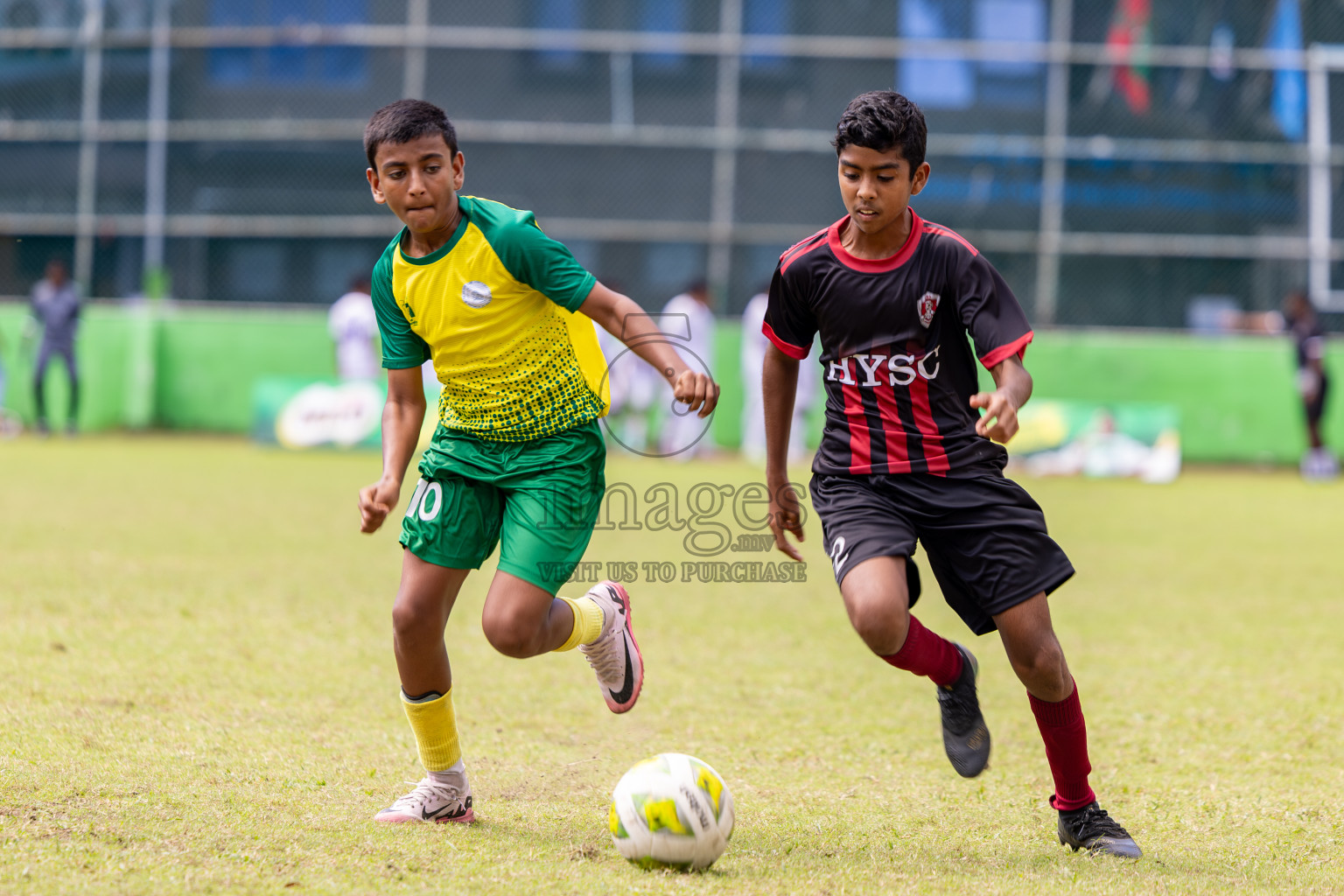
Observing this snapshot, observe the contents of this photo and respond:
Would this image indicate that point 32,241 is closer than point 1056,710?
No

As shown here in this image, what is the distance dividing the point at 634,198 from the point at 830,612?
37.0ft

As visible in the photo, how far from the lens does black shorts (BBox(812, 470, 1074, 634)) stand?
3486mm

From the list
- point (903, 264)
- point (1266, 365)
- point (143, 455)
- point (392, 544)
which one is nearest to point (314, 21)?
point (143, 455)

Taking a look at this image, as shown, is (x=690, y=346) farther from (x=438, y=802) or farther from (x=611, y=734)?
(x=438, y=802)

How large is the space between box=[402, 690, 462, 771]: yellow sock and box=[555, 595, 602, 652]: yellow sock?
393mm

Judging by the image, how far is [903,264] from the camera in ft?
12.0

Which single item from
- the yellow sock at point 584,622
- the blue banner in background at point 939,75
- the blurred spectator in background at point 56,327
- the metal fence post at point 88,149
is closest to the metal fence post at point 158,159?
the metal fence post at point 88,149

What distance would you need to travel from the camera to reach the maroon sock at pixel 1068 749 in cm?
356

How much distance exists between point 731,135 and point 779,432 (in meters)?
14.2

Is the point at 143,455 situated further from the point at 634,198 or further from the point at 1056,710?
the point at 1056,710

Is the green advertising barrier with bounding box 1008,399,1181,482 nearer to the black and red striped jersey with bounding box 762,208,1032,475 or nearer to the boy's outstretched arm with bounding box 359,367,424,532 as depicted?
the black and red striped jersey with bounding box 762,208,1032,475

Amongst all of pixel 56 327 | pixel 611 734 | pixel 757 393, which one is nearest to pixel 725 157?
pixel 757 393

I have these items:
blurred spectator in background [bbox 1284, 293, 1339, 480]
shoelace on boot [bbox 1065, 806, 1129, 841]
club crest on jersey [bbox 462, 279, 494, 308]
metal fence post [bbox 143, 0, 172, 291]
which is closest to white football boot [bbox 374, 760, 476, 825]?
club crest on jersey [bbox 462, 279, 494, 308]

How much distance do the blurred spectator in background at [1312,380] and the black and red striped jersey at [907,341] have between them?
13002 millimetres
